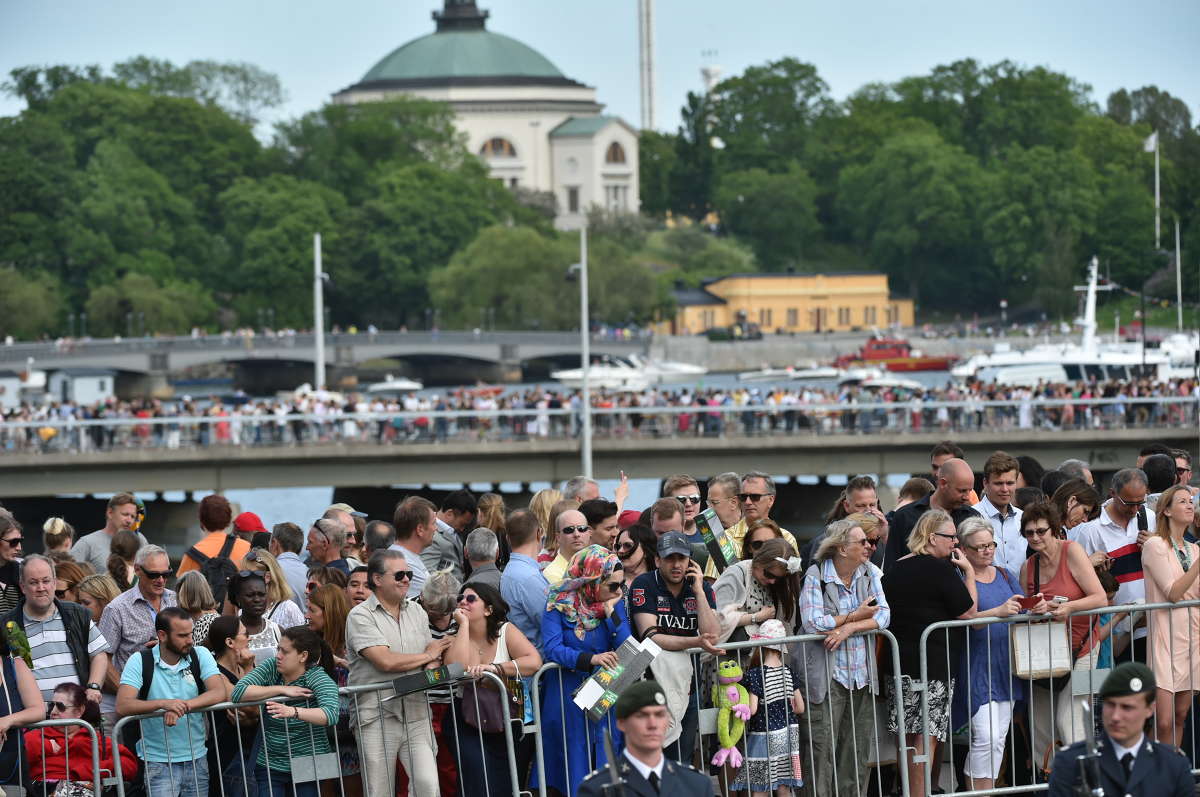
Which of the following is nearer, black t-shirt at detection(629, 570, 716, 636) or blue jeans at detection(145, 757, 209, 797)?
blue jeans at detection(145, 757, 209, 797)

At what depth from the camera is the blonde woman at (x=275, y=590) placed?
10.6m

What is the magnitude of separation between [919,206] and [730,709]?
11887 centimetres

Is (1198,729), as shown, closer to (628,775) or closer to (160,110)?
(628,775)

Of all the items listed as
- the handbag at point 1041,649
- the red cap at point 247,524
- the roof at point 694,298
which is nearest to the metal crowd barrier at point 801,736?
the handbag at point 1041,649

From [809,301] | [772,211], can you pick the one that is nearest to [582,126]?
[772,211]

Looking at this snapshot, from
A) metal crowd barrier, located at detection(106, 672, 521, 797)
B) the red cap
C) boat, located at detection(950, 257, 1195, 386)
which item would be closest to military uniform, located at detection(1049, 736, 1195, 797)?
metal crowd barrier, located at detection(106, 672, 521, 797)

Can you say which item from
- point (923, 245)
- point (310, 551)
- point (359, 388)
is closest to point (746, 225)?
point (923, 245)

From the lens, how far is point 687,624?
9.85 m

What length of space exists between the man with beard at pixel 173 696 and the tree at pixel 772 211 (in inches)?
4890

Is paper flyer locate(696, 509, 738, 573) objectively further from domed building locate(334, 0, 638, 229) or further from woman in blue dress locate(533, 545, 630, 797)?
domed building locate(334, 0, 638, 229)

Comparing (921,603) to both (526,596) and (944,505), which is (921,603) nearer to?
(944,505)

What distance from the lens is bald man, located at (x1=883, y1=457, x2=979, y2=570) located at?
11445 mm

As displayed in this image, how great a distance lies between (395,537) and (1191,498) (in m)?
4.24

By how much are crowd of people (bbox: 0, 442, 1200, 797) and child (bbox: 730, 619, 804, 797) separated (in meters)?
0.01
